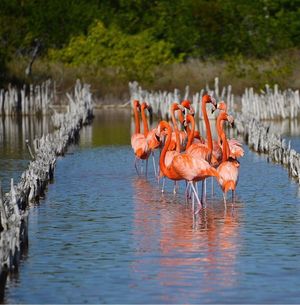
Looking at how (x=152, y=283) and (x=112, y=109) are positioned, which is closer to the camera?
(x=152, y=283)

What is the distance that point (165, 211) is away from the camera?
17.5 m

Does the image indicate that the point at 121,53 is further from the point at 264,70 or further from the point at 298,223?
the point at 298,223

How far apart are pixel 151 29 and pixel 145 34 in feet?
3.69

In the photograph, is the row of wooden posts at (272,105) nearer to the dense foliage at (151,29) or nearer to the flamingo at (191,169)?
the dense foliage at (151,29)

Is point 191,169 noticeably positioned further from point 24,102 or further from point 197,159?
point 24,102

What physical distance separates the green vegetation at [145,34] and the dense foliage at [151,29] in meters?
0.05

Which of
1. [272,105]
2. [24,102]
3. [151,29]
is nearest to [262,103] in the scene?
[272,105]

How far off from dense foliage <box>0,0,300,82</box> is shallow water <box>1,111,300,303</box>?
3395 cm

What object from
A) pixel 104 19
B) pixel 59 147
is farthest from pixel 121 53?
pixel 59 147

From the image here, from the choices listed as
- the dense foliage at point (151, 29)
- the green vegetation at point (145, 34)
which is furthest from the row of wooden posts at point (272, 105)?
the dense foliage at point (151, 29)

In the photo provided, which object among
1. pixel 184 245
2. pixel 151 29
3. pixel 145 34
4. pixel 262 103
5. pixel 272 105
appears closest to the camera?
pixel 184 245

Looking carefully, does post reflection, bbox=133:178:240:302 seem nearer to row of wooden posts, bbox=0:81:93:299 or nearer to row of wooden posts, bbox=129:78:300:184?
row of wooden posts, bbox=0:81:93:299

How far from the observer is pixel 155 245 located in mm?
14539

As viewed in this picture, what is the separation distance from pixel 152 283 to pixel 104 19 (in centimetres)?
4817
